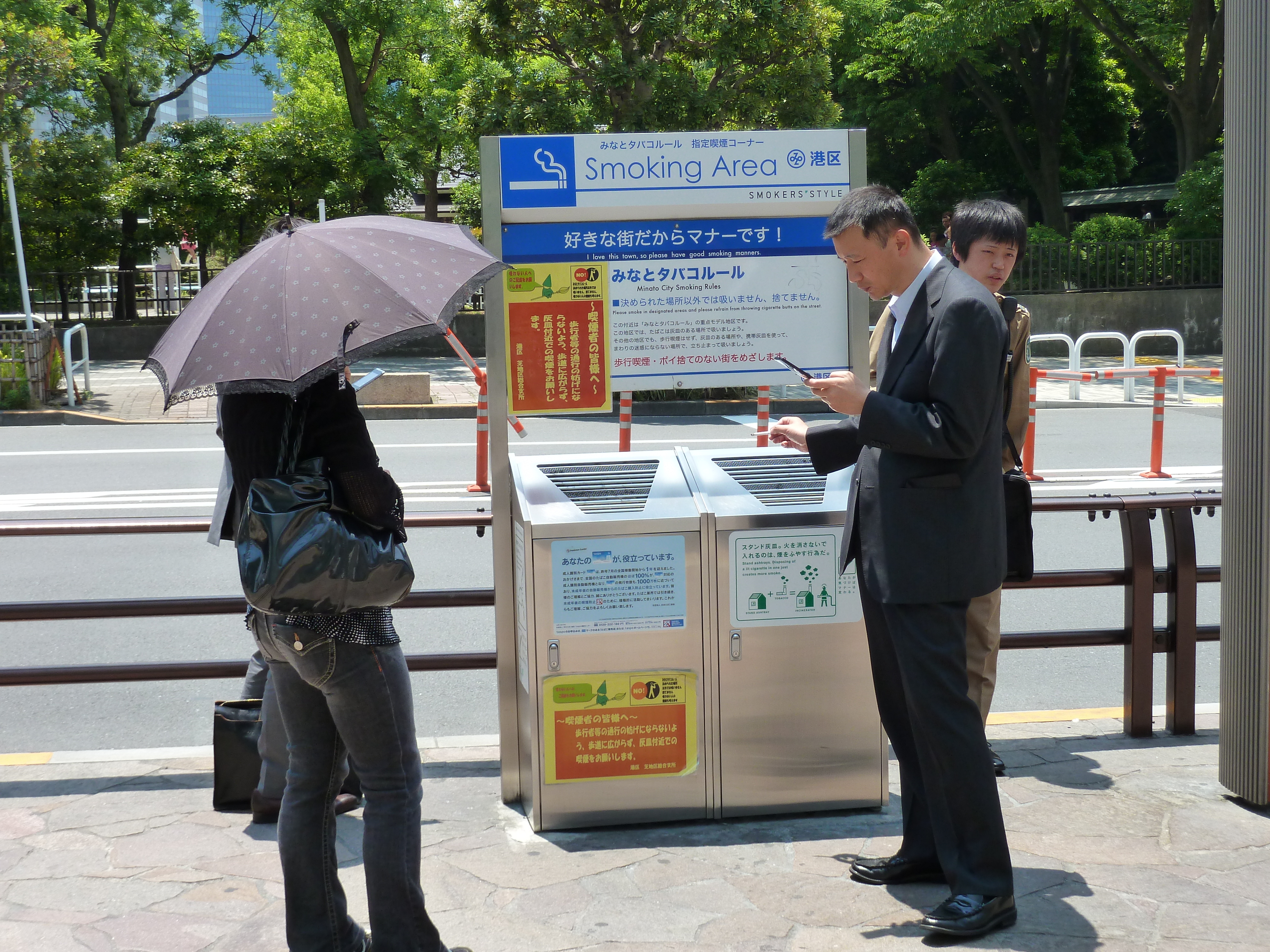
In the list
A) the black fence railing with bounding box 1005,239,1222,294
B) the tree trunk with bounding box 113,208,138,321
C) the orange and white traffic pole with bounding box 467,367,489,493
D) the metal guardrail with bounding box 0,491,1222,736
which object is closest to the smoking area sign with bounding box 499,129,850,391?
the metal guardrail with bounding box 0,491,1222,736

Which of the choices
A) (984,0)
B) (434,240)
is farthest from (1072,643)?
(984,0)

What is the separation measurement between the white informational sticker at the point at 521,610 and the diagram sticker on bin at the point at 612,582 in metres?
0.12

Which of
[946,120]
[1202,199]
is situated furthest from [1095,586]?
[946,120]

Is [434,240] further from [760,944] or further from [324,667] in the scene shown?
[760,944]

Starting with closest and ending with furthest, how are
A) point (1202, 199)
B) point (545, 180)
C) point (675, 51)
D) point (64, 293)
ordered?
point (545, 180) < point (675, 51) < point (1202, 199) < point (64, 293)

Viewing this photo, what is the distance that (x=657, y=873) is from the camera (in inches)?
135

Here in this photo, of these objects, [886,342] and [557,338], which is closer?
[886,342]

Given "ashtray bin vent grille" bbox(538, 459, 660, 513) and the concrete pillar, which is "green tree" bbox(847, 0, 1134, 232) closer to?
the concrete pillar

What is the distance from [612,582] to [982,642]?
1.21 metres

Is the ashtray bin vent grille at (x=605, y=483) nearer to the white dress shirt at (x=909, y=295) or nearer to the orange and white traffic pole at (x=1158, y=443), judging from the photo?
the white dress shirt at (x=909, y=295)

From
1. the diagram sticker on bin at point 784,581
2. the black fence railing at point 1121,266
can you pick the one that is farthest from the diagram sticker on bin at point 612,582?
the black fence railing at point 1121,266

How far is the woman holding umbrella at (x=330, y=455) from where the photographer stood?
2406mm

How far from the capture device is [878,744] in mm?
3844

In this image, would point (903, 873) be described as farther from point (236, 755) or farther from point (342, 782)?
point (236, 755)
